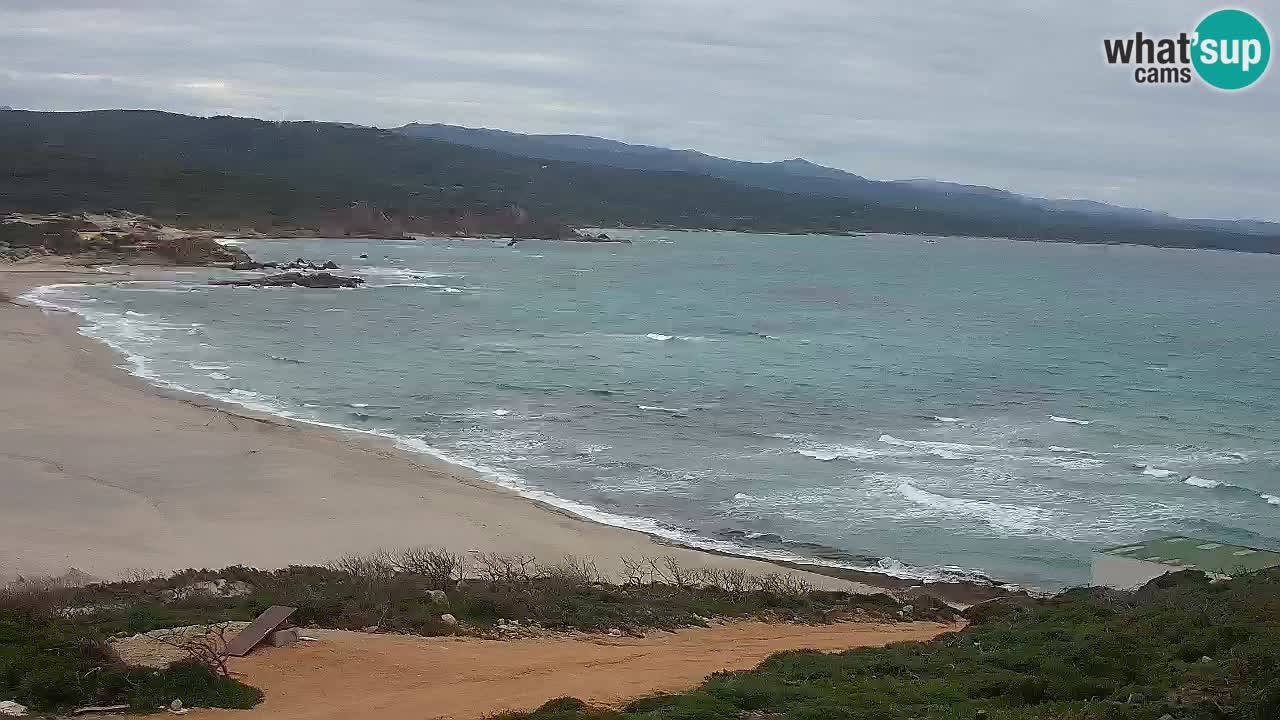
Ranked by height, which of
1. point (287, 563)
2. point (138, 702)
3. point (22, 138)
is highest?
point (22, 138)

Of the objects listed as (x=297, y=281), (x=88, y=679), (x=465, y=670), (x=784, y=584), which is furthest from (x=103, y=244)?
(x=88, y=679)

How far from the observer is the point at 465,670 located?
11.0m

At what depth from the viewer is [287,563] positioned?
17.4m

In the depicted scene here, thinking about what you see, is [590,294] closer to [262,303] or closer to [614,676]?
[262,303]

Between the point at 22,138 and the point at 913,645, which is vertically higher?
the point at 22,138

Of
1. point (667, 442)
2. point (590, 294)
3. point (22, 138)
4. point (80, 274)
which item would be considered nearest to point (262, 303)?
point (80, 274)

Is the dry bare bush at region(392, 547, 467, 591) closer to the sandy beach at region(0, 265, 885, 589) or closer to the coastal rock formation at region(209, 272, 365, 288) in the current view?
the sandy beach at region(0, 265, 885, 589)

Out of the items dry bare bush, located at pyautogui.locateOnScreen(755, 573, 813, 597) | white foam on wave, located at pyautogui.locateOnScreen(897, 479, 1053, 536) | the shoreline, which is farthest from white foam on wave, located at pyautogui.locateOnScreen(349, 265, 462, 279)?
dry bare bush, located at pyautogui.locateOnScreen(755, 573, 813, 597)

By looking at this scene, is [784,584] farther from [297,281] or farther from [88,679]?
[297,281]

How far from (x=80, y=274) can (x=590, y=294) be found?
1160 inches

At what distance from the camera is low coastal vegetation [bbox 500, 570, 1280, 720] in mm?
8266

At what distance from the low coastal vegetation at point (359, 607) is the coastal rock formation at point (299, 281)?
4867 cm

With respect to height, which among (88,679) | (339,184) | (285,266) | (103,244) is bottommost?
(88,679)

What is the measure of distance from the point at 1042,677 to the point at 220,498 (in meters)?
16.4
